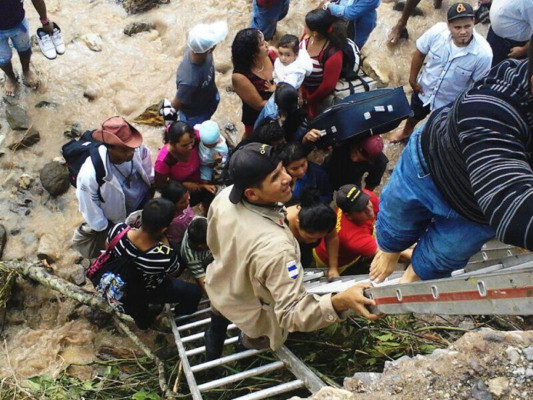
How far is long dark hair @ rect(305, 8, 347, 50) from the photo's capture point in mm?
4824

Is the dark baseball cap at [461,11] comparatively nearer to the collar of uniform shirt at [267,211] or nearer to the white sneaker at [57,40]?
the collar of uniform shirt at [267,211]

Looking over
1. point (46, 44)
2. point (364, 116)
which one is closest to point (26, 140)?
point (46, 44)

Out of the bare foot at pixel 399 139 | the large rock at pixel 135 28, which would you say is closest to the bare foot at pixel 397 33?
the bare foot at pixel 399 139

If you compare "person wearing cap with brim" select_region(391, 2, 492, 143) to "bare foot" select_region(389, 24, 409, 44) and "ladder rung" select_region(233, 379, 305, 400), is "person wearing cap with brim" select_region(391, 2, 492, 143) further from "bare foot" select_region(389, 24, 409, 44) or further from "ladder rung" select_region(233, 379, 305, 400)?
"ladder rung" select_region(233, 379, 305, 400)

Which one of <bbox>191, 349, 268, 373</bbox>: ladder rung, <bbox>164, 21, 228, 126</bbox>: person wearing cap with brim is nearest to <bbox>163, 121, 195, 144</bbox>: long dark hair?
<bbox>164, 21, 228, 126</bbox>: person wearing cap with brim

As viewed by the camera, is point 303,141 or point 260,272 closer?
point 260,272

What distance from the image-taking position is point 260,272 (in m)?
2.67

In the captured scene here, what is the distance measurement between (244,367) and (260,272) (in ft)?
4.31

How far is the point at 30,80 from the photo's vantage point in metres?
6.70

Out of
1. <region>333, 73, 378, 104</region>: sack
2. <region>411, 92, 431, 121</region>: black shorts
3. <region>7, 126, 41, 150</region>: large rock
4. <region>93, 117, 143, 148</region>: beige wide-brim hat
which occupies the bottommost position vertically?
<region>7, 126, 41, 150</region>: large rock

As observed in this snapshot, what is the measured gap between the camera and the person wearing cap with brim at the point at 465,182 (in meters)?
1.64

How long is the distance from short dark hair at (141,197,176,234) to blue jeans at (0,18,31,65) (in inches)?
138


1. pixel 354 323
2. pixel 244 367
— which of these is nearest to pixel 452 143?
pixel 354 323

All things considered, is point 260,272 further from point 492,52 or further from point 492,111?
point 492,52
